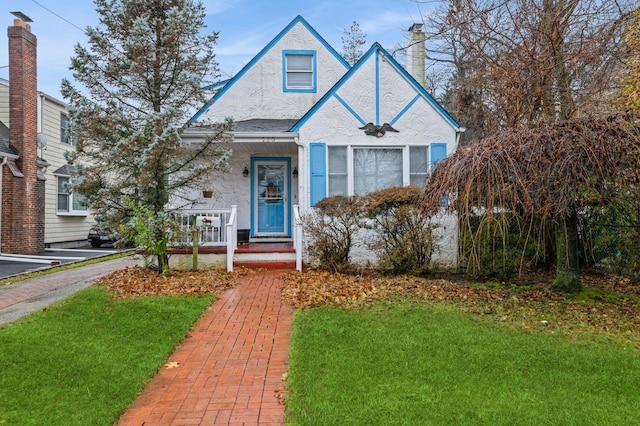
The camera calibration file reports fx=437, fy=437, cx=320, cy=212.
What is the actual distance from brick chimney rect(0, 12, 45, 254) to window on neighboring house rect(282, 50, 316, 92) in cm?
943

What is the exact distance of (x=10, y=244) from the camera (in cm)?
1486

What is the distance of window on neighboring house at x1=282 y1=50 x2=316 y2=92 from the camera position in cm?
1285

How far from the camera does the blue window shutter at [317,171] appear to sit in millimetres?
10531

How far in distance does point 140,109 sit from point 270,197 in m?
4.30

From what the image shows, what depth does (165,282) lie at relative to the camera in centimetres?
813

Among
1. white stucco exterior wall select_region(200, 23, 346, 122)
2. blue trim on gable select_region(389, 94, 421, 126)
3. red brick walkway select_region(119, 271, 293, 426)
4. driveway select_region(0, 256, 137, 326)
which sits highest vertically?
white stucco exterior wall select_region(200, 23, 346, 122)

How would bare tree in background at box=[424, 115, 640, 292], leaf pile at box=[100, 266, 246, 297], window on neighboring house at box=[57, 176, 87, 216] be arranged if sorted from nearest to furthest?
bare tree in background at box=[424, 115, 640, 292] < leaf pile at box=[100, 266, 246, 297] < window on neighboring house at box=[57, 176, 87, 216]

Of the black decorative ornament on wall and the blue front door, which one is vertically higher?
the black decorative ornament on wall

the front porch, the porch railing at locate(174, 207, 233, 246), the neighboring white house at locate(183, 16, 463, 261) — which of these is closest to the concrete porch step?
the front porch

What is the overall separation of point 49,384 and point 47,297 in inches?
171

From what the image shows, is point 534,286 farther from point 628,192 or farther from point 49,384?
point 49,384

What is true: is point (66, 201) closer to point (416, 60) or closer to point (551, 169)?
point (416, 60)

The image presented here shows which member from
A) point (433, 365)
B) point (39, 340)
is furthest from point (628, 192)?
point (39, 340)

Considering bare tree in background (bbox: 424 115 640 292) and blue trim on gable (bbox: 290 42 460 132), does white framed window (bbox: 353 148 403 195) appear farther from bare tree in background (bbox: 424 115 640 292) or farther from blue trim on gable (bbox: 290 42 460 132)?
bare tree in background (bbox: 424 115 640 292)
